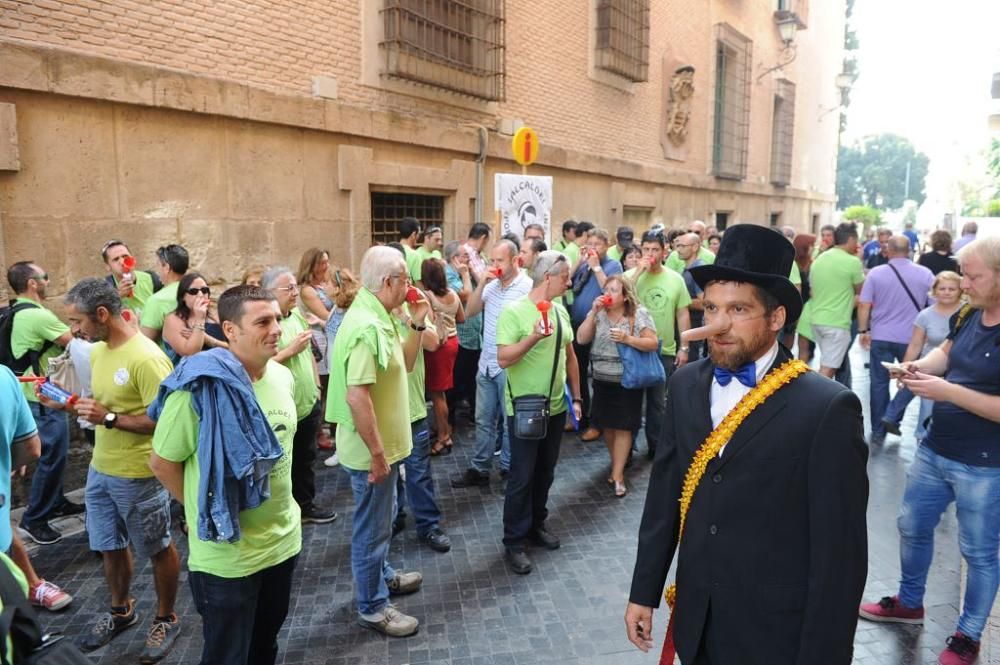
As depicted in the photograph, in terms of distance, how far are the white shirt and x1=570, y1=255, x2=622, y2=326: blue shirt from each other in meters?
4.86

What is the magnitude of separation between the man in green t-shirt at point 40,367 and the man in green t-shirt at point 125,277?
0.70 m

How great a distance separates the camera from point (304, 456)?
506 centimetres

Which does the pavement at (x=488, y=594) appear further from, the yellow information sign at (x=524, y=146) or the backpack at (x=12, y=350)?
the yellow information sign at (x=524, y=146)

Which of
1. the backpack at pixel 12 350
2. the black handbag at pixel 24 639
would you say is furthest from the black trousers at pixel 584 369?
the black handbag at pixel 24 639

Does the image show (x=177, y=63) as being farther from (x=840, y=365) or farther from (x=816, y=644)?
(x=840, y=365)

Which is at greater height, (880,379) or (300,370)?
(300,370)

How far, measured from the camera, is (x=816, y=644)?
192 cm

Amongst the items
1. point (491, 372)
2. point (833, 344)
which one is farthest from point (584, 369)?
point (833, 344)

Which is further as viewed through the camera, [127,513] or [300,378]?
[300,378]

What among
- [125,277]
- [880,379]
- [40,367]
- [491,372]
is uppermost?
[125,277]

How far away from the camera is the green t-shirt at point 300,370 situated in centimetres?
474

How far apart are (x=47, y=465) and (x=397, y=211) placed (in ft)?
18.8

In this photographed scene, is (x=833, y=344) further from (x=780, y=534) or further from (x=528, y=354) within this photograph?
(x=780, y=534)

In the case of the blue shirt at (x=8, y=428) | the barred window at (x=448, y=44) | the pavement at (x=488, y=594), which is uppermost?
the barred window at (x=448, y=44)
